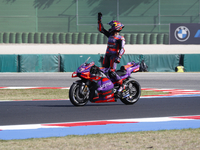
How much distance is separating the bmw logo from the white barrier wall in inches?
130

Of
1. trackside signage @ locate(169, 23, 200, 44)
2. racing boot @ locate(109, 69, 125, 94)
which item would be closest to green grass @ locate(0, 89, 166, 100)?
racing boot @ locate(109, 69, 125, 94)

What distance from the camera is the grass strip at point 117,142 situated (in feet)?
15.6

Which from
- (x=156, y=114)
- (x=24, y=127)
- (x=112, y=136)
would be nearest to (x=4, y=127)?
(x=24, y=127)

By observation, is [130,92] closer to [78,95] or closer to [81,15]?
[78,95]

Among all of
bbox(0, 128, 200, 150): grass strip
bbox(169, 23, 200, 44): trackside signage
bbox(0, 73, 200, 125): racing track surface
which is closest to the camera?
bbox(0, 128, 200, 150): grass strip

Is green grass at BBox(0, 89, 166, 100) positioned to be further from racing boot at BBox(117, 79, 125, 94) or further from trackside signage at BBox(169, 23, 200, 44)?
trackside signage at BBox(169, 23, 200, 44)

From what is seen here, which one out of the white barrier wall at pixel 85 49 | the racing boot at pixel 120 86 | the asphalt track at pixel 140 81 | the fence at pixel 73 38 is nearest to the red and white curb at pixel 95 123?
the racing boot at pixel 120 86

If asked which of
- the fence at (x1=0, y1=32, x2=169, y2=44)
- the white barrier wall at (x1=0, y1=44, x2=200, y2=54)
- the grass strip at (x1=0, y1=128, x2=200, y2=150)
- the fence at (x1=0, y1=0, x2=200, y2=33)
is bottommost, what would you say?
the grass strip at (x1=0, y1=128, x2=200, y2=150)

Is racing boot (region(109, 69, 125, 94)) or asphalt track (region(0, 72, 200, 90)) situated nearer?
racing boot (region(109, 69, 125, 94))

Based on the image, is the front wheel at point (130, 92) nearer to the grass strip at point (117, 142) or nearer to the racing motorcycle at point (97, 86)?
the racing motorcycle at point (97, 86)

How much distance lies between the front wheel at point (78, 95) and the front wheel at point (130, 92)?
36.7 inches

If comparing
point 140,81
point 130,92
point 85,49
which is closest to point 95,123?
point 130,92

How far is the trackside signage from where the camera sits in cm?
3075

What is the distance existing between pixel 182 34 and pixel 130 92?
23253 millimetres
